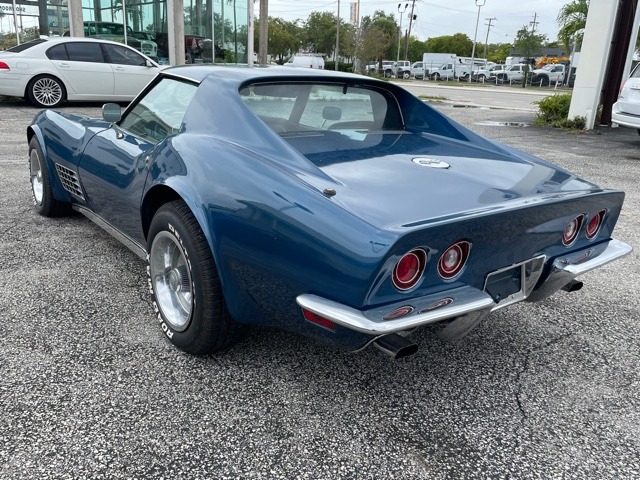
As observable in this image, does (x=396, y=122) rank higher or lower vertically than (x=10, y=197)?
higher

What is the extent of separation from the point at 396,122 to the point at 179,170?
1.42m

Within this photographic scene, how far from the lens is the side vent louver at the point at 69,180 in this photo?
12.1ft

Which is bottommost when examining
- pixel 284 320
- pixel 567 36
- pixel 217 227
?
pixel 284 320

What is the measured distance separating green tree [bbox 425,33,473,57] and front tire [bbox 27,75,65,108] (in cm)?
8731

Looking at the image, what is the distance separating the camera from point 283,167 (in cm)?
221

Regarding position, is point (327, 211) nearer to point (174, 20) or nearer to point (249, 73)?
point (249, 73)

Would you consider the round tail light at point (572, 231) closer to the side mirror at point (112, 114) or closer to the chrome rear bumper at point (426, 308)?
the chrome rear bumper at point (426, 308)

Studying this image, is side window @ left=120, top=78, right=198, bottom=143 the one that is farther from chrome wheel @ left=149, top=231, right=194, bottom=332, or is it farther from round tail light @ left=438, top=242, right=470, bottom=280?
round tail light @ left=438, top=242, right=470, bottom=280

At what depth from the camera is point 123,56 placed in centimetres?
1146

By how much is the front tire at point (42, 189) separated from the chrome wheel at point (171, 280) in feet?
6.03

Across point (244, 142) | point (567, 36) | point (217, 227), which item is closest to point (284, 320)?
point (217, 227)

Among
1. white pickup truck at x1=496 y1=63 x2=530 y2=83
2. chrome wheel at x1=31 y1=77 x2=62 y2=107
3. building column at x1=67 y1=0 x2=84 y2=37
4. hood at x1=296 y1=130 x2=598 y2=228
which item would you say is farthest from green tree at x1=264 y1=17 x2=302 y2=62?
hood at x1=296 y1=130 x2=598 y2=228

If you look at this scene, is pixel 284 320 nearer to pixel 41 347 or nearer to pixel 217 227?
pixel 217 227

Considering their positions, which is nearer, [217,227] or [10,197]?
[217,227]
